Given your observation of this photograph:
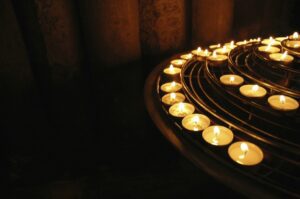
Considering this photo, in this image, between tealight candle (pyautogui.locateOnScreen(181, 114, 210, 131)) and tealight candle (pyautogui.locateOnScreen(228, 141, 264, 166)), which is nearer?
tealight candle (pyautogui.locateOnScreen(228, 141, 264, 166))

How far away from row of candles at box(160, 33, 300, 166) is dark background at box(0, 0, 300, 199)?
3.38 ft

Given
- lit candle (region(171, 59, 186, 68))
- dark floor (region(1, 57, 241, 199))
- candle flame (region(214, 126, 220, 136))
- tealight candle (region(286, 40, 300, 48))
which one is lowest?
dark floor (region(1, 57, 241, 199))

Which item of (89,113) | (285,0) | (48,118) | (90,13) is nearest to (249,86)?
(90,13)

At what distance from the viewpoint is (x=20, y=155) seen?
414 centimetres

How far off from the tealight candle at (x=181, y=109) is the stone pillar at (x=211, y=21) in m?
2.36

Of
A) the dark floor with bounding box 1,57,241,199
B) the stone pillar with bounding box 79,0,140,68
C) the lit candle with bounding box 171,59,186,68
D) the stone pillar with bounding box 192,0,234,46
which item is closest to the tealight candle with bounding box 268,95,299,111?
the lit candle with bounding box 171,59,186,68

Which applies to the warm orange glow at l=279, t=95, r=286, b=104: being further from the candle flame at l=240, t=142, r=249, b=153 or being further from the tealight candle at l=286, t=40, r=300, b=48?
the tealight candle at l=286, t=40, r=300, b=48

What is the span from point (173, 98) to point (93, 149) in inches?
103

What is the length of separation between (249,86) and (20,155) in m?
3.57

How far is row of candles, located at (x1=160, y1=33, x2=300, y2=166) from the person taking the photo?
2008mm

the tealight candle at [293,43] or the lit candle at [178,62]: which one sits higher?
the tealight candle at [293,43]

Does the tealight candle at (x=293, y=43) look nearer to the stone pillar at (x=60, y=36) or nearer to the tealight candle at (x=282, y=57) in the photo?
the tealight candle at (x=282, y=57)

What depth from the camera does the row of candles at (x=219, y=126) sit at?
2.01 metres

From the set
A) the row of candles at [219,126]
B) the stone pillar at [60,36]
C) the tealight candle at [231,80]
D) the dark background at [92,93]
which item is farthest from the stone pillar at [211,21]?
the stone pillar at [60,36]
